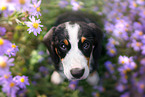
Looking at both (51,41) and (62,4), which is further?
(62,4)

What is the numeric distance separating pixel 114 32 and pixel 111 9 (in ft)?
1.62

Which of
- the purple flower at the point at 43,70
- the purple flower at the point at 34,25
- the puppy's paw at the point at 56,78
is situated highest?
the purple flower at the point at 43,70

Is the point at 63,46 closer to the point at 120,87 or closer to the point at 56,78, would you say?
the point at 56,78

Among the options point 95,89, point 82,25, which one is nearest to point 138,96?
point 95,89

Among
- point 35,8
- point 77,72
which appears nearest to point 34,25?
point 35,8

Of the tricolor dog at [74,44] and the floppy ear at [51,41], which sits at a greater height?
the floppy ear at [51,41]

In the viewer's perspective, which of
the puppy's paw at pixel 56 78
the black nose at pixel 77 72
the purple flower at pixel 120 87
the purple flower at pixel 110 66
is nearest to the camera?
the black nose at pixel 77 72

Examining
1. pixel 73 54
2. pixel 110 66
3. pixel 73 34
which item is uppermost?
pixel 110 66

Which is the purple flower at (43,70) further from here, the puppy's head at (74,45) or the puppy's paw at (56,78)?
the puppy's head at (74,45)

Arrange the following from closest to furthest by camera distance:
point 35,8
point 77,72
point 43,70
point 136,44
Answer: point 35,8, point 77,72, point 136,44, point 43,70

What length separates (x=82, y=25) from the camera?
1482 mm

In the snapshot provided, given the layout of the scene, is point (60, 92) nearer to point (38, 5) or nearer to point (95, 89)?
point (95, 89)

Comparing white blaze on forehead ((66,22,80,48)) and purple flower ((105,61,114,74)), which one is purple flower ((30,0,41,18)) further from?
purple flower ((105,61,114,74))

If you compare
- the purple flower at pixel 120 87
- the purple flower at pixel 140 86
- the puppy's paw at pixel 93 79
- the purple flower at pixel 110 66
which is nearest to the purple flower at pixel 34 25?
the puppy's paw at pixel 93 79
